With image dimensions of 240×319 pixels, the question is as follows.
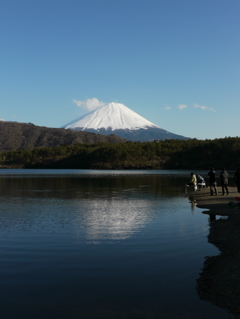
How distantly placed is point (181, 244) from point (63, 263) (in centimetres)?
503

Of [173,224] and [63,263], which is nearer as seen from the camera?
[63,263]

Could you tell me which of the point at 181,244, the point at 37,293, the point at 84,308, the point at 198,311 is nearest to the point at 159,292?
the point at 198,311

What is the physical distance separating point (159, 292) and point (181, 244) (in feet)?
17.6

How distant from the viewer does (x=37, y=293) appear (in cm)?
865

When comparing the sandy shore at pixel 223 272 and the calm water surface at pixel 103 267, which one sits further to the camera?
the sandy shore at pixel 223 272

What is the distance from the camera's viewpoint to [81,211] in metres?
23.9

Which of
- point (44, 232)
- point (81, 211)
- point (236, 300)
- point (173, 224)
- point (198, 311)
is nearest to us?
point (198, 311)

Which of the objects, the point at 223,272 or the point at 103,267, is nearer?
the point at 223,272

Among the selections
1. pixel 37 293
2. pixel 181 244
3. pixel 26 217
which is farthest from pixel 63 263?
pixel 26 217

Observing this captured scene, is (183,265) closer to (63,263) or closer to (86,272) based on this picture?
(86,272)

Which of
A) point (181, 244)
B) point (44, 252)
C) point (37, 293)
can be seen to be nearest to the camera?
point (37, 293)

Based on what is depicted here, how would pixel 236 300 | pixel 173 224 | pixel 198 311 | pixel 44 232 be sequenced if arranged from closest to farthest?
pixel 198 311
pixel 236 300
pixel 44 232
pixel 173 224

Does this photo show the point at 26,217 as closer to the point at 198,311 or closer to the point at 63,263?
the point at 63,263

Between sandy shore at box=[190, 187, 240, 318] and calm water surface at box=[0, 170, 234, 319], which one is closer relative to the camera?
calm water surface at box=[0, 170, 234, 319]
